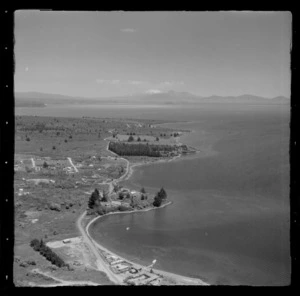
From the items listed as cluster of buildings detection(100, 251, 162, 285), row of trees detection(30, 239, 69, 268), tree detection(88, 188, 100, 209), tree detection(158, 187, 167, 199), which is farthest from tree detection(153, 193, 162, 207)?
row of trees detection(30, 239, 69, 268)

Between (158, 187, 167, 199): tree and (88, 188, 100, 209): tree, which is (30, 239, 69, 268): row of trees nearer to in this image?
(88, 188, 100, 209): tree

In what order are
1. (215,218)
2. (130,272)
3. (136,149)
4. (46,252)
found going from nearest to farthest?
(130,272) < (46,252) < (215,218) < (136,149)

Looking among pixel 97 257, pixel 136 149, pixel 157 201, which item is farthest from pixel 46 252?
pixel 136 149

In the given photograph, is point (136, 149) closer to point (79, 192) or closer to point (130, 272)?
point (79, 192)

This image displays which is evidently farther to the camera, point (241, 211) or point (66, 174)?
point (66, 174)

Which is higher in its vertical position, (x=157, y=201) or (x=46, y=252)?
(x=157, y=201)
